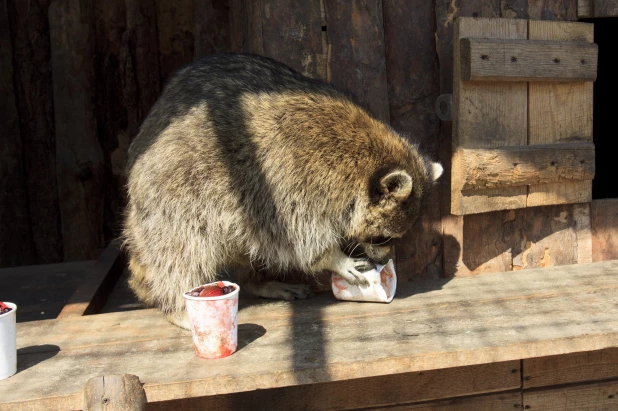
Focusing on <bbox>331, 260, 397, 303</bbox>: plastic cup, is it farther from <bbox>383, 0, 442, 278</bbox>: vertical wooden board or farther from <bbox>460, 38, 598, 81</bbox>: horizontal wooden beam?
<bbox>460, 38, 598, 81</bbox>: horizontal wooden beam

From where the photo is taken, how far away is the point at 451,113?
3.38 m

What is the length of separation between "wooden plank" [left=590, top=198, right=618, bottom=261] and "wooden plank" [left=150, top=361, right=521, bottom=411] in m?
0.87

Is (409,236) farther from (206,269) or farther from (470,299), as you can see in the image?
(206,269)

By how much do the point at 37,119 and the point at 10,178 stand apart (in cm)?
49

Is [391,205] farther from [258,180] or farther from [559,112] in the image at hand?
[559,112]

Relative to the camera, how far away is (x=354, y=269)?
319 cm

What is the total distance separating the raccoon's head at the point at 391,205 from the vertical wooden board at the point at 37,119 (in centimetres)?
315

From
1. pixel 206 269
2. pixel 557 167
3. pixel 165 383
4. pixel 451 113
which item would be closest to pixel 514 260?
pixel 557 167

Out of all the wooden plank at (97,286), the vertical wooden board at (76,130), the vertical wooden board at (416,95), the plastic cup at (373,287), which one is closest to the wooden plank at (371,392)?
the plastic cup at (373,287)

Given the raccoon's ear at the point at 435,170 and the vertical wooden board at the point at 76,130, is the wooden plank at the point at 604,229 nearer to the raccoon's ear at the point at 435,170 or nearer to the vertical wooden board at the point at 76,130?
the raccoon's ear at the point at 435,170

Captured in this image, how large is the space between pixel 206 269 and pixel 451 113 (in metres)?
1.36

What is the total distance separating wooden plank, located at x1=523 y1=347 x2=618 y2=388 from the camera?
3.35m

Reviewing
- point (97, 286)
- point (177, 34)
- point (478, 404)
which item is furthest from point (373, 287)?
point (177, 34)

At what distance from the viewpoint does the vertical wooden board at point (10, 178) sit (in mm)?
5251
